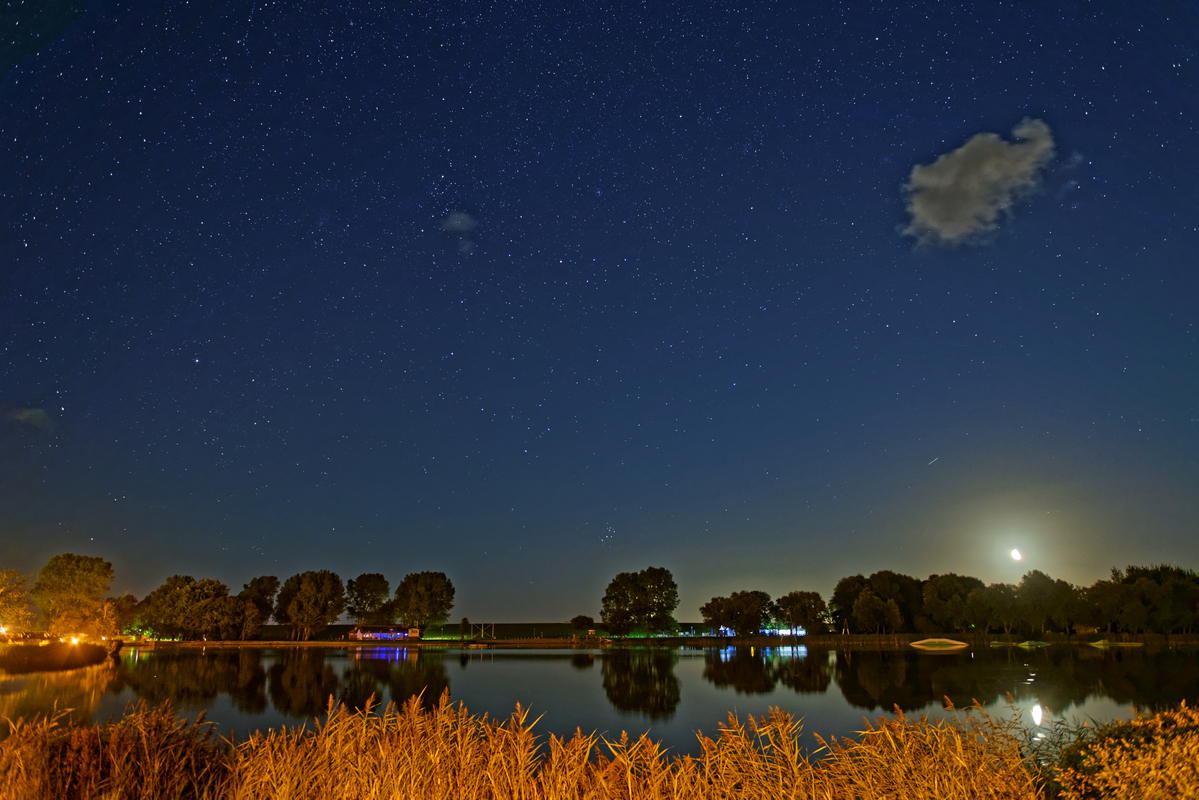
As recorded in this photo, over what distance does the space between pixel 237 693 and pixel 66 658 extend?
2744 centimetres

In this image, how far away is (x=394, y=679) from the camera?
67188 millimetres

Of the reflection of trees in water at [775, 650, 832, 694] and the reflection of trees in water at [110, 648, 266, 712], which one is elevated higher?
the reflection of trees in water at [110, 648, 266, 712]

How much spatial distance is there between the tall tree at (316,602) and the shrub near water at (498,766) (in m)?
142

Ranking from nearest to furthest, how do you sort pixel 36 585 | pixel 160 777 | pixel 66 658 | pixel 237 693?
pixel 160 777 < pixel 237 693 < pixel 66 658 < pixel 36 585

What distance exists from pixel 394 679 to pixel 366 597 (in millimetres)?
94859

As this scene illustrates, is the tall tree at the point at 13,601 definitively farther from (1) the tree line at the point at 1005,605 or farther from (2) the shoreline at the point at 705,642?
(1) the tree line at the point at 1005,605

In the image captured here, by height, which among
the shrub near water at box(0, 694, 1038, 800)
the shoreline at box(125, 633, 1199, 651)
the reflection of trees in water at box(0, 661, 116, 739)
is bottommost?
the shoreline at box(125, 633, 1199, 651)

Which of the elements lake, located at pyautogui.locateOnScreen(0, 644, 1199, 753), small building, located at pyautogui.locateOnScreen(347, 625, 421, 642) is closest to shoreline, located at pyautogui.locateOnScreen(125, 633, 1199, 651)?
small building, located at pyautogui.locateOnScreen(347, 625, 421, 642)

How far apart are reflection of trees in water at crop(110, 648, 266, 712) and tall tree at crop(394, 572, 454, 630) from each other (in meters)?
56.5

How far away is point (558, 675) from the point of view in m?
76.0

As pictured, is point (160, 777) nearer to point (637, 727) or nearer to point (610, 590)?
point (637, 727)

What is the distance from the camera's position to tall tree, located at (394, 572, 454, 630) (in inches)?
5694

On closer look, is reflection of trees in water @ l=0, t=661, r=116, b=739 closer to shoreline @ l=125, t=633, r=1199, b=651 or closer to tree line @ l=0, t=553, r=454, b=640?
tree line @ l=0, t=553, r=454, b=640

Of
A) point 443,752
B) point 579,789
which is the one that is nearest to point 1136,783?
point 579,789
